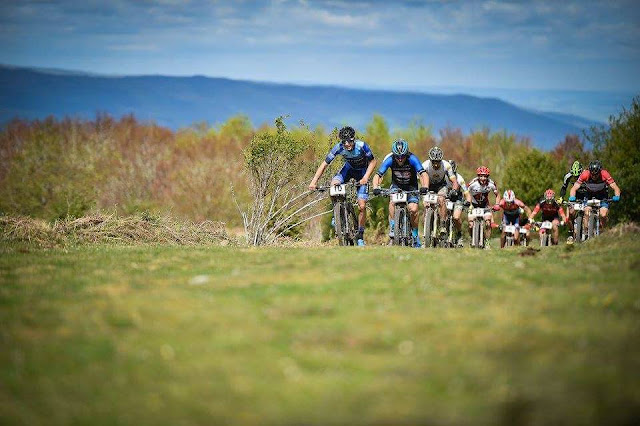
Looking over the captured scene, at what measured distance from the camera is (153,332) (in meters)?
9.92

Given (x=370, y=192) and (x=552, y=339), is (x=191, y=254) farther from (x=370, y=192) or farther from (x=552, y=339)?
(x=552, y=339)

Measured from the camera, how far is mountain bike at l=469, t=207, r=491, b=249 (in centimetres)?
2234

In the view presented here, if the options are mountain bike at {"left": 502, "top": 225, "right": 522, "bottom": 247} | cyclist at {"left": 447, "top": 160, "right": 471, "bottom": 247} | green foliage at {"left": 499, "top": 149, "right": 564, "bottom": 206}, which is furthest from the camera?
green foliage at {"left": 499, "top": 149, "right": 564, "bottom": 206}

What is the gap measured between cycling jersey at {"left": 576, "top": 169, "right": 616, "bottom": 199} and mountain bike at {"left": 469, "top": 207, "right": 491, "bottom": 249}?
12.4 feet

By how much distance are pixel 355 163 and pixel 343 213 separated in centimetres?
135

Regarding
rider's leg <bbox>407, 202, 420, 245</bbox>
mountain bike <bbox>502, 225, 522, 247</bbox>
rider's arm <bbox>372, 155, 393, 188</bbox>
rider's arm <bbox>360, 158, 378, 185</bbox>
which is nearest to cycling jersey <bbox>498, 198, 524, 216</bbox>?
mountain bike <bbox>502, 225, 522, 247</bbox>

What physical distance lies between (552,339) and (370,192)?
12110mm

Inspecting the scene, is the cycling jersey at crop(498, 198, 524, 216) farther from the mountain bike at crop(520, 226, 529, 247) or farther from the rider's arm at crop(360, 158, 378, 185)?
the rider's arm at crop(360, 158, 378, 185)

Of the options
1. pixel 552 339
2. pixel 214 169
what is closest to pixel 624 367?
pixel 552 339

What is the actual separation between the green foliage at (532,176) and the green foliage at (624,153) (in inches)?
96.9

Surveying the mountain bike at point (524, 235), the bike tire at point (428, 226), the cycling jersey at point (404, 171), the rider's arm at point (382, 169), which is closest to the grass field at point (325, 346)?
the bike tire at point (428, 226)

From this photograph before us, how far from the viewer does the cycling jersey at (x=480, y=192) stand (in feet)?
76.8

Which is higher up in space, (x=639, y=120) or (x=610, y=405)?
(x=639, y=120)

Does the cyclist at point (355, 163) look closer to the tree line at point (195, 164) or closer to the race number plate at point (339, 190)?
the race number plate at point (339, 190)
